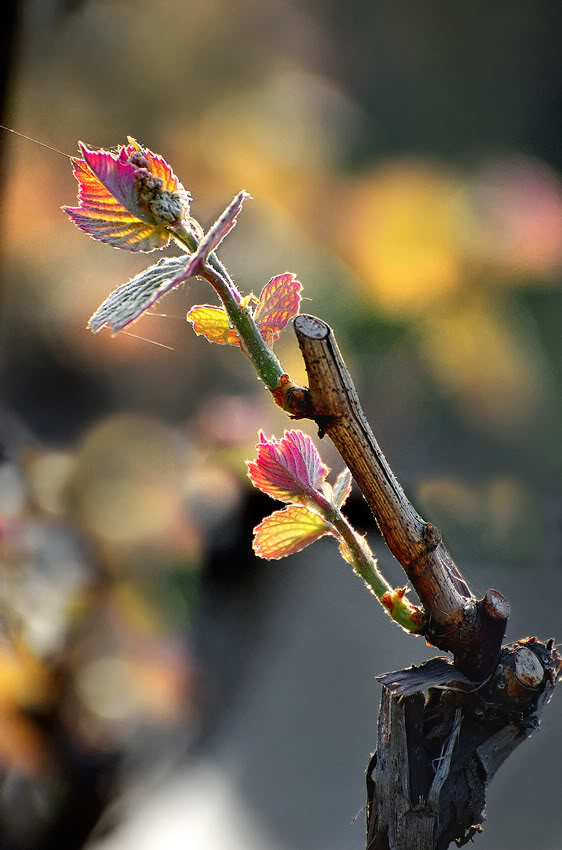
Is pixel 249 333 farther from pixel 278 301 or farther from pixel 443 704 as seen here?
pixel 443 704

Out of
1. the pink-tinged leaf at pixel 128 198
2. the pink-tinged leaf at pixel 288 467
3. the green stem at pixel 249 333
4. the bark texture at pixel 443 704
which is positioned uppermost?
the pink-tinged leaf at pixel 128 198

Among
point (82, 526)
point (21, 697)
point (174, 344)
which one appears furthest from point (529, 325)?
point (21, 697)

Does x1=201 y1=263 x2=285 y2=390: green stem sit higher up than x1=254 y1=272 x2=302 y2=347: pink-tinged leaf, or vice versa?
x1=254 y1=272 x2=302 y2=347: pink-tinged leaf

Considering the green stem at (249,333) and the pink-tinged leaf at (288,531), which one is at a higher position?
the green stem at (249,333)

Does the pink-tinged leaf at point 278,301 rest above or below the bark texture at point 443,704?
above

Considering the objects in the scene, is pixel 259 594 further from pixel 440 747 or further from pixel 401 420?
pixel 440 747

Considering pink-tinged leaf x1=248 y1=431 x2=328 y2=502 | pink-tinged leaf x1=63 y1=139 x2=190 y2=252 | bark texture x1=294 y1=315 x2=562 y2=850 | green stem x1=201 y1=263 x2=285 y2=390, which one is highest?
pink-tinged leaf x1=63 y1=139 x2=190 y2=252
